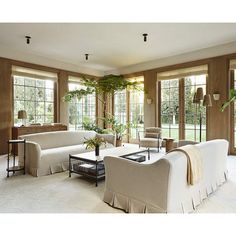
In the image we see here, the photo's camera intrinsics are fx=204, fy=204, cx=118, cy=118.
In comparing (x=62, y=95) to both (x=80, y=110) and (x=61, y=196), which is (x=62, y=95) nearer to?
(x=80, y=110)

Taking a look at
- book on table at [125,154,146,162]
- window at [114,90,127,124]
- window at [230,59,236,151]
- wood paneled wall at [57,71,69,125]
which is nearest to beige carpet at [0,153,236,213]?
book on table at [125,154,146,162]

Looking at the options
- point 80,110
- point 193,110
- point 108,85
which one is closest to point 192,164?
point 193,110

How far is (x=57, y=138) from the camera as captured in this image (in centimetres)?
482

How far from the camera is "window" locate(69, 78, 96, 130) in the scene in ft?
24.8

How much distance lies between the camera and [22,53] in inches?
239

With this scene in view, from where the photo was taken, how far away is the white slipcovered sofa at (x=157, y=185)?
2.10m

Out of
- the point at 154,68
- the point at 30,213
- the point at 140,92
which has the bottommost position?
the point at 30,213

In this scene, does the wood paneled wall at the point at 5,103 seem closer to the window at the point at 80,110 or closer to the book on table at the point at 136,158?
the window at the point at 80,110

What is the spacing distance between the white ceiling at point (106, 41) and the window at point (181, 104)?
70 centimetres

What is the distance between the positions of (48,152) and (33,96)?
3133 mm
